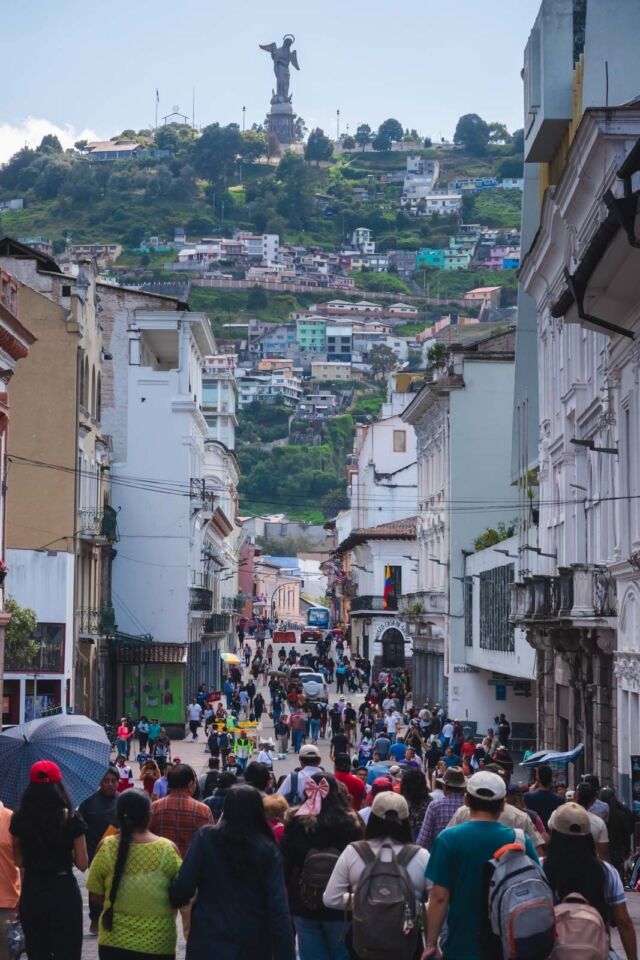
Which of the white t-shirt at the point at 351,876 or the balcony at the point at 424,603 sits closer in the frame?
the white t-shirt at the point at 351,876

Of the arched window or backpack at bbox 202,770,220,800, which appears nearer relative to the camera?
backpack at bbox 202,770,220,800

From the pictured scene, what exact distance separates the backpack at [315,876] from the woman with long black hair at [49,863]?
49.5 inches

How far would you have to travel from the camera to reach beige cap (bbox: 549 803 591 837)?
33.6 ft

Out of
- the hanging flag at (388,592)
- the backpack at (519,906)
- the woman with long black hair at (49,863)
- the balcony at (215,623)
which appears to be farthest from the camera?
the hanging flag at (388,592)

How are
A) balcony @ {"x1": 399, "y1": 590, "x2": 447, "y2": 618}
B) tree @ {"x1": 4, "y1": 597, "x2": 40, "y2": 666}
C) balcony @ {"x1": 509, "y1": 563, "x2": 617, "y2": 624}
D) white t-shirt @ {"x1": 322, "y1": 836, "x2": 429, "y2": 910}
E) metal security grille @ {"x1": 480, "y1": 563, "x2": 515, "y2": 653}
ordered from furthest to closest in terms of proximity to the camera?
1. balcony @ {"x1": 399, "y1": 590, "x2": 447, "y2": 618}
2. metal security grille @ {"x1": 480, "y1": 563, "x2": 515, "y2": 653}
3. tree @ {"x1": 4, "y1": 597, "x2": 40, "y2": 666}
4. balcony @ {"x1": 509, "y1": 563, "x2": 617, "y2": 624}
5. white t-shirt @ {"x1": 322, "y1": 836, "x2": 429, "y2": 910}

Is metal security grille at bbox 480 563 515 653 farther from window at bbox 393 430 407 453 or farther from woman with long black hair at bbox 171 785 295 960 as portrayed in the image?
window at bbox 393 430 407 453

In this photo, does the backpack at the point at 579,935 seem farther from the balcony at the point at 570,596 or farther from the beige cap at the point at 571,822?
the balcony at the point at 570,596

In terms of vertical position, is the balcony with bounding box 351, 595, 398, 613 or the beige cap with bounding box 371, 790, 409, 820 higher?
the balcony with bounding box 351, 595, 398, 613

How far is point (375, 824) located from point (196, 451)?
54062 millimetres

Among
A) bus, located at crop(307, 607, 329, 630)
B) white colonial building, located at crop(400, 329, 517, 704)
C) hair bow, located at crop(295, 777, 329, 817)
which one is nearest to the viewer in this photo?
hair bow, located at crop(295, 777, 329, 817)

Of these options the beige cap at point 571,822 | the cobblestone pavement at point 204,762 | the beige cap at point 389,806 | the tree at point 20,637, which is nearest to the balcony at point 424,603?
the cobblestone pavement at point 204,762

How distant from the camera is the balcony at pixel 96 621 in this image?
4872 cm

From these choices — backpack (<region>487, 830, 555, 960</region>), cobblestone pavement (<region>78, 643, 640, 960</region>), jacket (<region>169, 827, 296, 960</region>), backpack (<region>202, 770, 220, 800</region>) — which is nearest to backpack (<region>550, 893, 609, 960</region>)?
backpack (<region>487, 830, 555, 960</region>)

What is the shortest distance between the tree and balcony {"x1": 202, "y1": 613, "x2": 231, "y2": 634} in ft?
79.4
